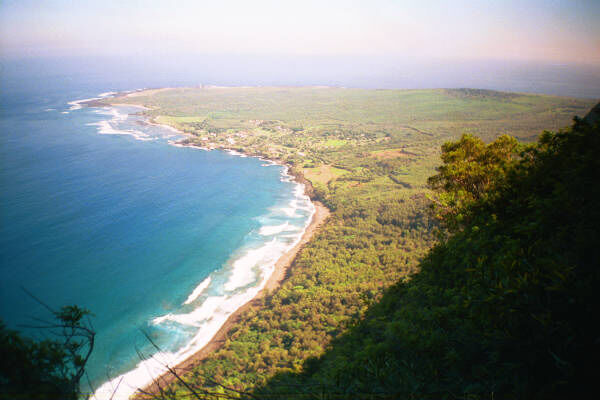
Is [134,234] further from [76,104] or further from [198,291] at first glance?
[76,104]

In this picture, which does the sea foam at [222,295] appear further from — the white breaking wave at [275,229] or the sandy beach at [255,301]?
the sandy beach at [255,301]

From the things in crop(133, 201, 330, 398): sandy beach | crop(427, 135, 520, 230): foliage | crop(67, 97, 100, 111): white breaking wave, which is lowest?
crop(133, 201, 330, 398): sandy beach

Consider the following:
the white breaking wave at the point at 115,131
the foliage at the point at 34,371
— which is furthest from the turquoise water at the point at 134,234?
the foliage at the point at 34,371

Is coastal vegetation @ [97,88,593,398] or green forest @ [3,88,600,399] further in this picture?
coastal vegetation @ [97,88,593,398]

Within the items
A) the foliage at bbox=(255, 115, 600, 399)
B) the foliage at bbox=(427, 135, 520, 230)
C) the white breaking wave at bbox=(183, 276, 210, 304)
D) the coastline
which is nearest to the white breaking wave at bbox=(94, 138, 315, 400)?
the white breaking wave at bbox=(183, 276, 210, 304)

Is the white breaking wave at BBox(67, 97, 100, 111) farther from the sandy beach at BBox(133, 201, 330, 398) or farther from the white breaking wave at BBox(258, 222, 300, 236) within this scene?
the sandy beach at BBox(133, 201, 330, 398)

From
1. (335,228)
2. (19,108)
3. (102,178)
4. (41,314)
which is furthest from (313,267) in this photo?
(19,108)

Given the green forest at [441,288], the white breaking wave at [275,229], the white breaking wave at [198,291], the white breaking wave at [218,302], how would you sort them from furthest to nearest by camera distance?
the white breaking wave at [275,229] < the white breaking wave at [198,291] < the white breaking wave at [218,302] < the green forest at [441,288]

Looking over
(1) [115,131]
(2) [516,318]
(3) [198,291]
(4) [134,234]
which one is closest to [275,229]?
(3) [198,291]
